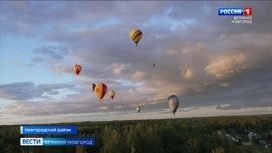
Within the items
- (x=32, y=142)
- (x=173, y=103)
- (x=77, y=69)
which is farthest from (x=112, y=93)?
(x=32, y=142)

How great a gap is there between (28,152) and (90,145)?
11.2m

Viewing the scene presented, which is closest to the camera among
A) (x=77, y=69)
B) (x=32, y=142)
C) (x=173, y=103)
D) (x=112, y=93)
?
(x=32, y=142)

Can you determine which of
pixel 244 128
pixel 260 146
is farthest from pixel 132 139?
pixel 244 128

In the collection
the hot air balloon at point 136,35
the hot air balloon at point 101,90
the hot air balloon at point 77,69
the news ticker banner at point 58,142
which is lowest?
the news ticker banner at point 58,142

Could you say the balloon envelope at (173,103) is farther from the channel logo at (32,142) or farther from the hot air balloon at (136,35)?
the channel logo at (32,142)

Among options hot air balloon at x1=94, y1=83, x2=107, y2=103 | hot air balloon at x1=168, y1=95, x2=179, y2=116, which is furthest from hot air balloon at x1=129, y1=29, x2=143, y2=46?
hot air balloon at x1=168, y1=95, x2=179, y2=116

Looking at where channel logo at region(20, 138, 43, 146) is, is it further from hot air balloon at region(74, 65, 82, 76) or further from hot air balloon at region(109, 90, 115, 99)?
hot air balloon at region(109, 90, 115, 99)

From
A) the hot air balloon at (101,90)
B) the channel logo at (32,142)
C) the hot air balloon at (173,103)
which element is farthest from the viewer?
the hot air balloon at (173,103)

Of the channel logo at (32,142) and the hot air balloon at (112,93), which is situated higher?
the hot air balloon at (112,93)

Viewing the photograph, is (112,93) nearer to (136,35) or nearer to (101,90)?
(101,90)

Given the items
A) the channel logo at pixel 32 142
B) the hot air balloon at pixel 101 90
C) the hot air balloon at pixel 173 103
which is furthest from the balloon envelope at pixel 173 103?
the channel logo at pixel 32 142

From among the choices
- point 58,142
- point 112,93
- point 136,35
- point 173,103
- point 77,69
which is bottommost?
point 58,142

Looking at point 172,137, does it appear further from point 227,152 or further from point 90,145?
point 90,145

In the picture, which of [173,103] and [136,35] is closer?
[136,35]
